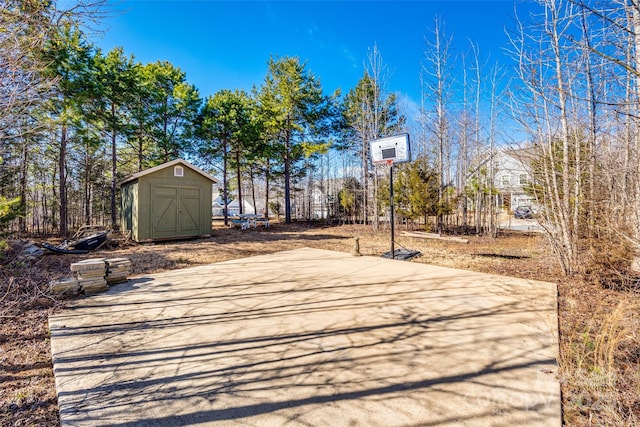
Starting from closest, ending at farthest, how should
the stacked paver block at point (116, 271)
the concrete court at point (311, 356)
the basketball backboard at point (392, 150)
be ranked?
Result: 1. the concrete court at point (311, 356)
2. the stacked paver block at point (116, 271)
3. the basketball backboard at point (392, 150)

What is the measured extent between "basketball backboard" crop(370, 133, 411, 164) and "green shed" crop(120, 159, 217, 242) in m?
7.26

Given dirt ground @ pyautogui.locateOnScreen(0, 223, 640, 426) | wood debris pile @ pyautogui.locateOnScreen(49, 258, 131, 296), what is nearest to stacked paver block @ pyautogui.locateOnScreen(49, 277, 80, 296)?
wood debris pile @ pyautogui.locateOnScreen(49, 258, 131, 296)

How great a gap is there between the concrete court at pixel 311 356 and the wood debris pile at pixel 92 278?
1.15 ft

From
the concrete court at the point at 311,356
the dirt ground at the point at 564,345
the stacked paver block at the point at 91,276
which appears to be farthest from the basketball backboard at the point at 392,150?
the stacked paver block at the point at 91,276

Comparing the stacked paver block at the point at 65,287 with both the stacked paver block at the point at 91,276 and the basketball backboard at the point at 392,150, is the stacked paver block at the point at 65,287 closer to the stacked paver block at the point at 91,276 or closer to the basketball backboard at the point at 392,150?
the stacked paver block at the point at 91,276

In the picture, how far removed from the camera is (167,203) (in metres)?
9.85

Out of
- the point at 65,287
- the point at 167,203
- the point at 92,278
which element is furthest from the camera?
the point at 167,203

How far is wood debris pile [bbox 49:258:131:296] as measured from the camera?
150 inches

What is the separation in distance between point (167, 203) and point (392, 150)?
8119 millimetres

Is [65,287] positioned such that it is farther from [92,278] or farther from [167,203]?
[167,203]

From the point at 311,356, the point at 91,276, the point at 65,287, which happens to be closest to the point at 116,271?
the point at 91,276

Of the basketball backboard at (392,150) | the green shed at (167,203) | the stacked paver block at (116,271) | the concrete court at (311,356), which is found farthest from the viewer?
the green shed at (167,203)

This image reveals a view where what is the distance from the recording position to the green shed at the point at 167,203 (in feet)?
30.4

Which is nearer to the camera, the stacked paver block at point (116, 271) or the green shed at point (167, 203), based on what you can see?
the stacked paver block at point (116, 271)
